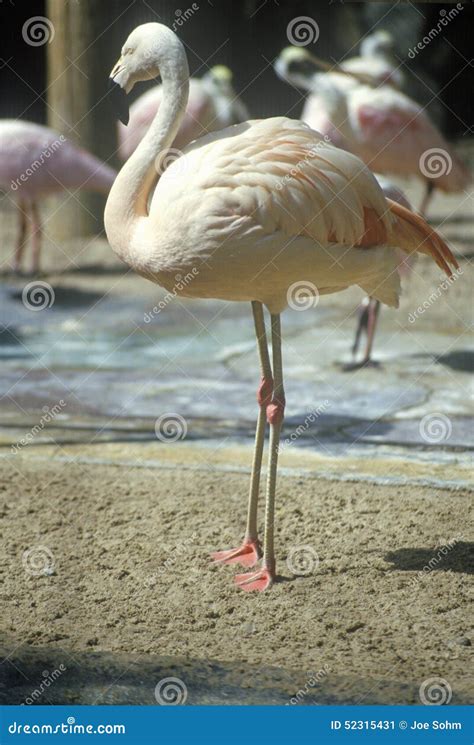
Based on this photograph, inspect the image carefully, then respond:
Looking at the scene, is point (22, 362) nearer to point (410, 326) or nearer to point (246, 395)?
point (246, 395)

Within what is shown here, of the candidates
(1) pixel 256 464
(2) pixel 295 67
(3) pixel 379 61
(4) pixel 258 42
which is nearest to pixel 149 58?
(1) pixel 256 464

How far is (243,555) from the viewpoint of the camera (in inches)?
137

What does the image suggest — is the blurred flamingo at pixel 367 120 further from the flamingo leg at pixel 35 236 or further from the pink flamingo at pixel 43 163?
the flamingo leg at pixel 35 236

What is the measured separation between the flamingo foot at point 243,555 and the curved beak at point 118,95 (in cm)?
134

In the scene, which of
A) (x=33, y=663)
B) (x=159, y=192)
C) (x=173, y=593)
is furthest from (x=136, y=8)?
(x=33, y=663)

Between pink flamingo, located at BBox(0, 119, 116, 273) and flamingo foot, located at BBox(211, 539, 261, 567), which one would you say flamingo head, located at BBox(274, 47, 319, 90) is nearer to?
pink flamingo, located at BBox(0, 119, 116, 273)

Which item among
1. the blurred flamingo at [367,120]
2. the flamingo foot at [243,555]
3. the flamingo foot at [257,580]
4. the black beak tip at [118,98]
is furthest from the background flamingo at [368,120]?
the flamingo foot at [257,580]

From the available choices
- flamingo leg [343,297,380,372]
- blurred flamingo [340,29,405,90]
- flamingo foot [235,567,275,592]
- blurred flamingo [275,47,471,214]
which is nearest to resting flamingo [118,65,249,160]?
blurred flamingo [275,47,471,214]

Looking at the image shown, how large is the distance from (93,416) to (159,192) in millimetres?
2174

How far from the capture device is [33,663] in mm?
2908

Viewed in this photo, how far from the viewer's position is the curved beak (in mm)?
3227

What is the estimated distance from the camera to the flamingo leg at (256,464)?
11.1 feet

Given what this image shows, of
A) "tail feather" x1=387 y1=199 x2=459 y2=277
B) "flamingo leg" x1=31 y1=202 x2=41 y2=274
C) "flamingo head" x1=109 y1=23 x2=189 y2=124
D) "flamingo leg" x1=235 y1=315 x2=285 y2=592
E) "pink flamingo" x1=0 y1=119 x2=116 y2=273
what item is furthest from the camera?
"flamingo leg" x1=31 y1=202 x2=41 y2=274

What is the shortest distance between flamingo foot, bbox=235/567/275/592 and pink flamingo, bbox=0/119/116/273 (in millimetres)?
4196
